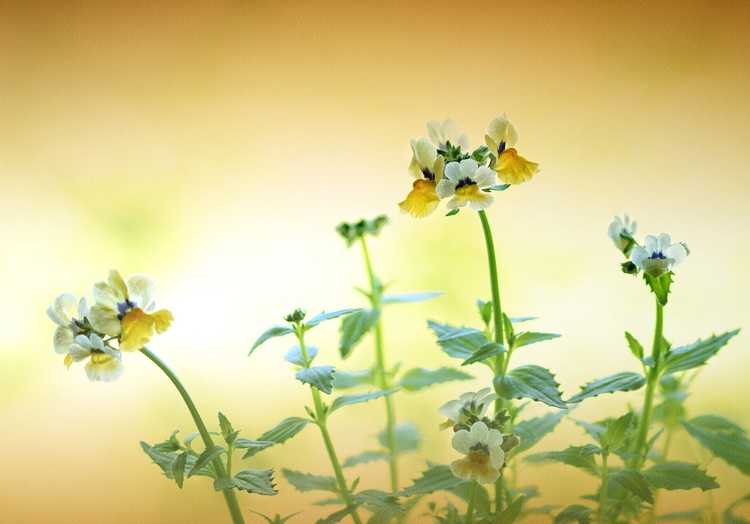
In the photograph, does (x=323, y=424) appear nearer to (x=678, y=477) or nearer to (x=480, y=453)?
(x=480, y=453)

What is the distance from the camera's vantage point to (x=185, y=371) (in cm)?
159

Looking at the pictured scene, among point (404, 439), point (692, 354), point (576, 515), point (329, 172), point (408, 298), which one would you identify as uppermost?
point (329, 172)

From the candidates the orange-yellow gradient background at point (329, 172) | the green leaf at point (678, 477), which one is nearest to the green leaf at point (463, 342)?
the green leaf at point (678, 477)

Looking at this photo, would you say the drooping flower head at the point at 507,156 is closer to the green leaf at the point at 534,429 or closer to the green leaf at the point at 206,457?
the green leaf at the point at 534,429

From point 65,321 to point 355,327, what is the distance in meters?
0.33

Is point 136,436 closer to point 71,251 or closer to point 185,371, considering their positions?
point 185,371

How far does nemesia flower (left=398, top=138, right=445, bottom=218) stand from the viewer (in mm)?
923

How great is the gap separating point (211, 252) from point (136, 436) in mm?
342

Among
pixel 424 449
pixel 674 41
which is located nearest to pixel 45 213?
pixel 424 449

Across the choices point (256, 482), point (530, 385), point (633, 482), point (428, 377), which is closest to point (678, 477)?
point (633, 482)

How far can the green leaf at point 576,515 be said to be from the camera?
98 cm

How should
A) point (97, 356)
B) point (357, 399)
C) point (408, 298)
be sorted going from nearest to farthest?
point (97, 356)
point (357, 399)
point (408, 298)

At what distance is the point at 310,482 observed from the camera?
1.06 meters

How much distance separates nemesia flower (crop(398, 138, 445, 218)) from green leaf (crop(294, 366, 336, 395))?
18cm
